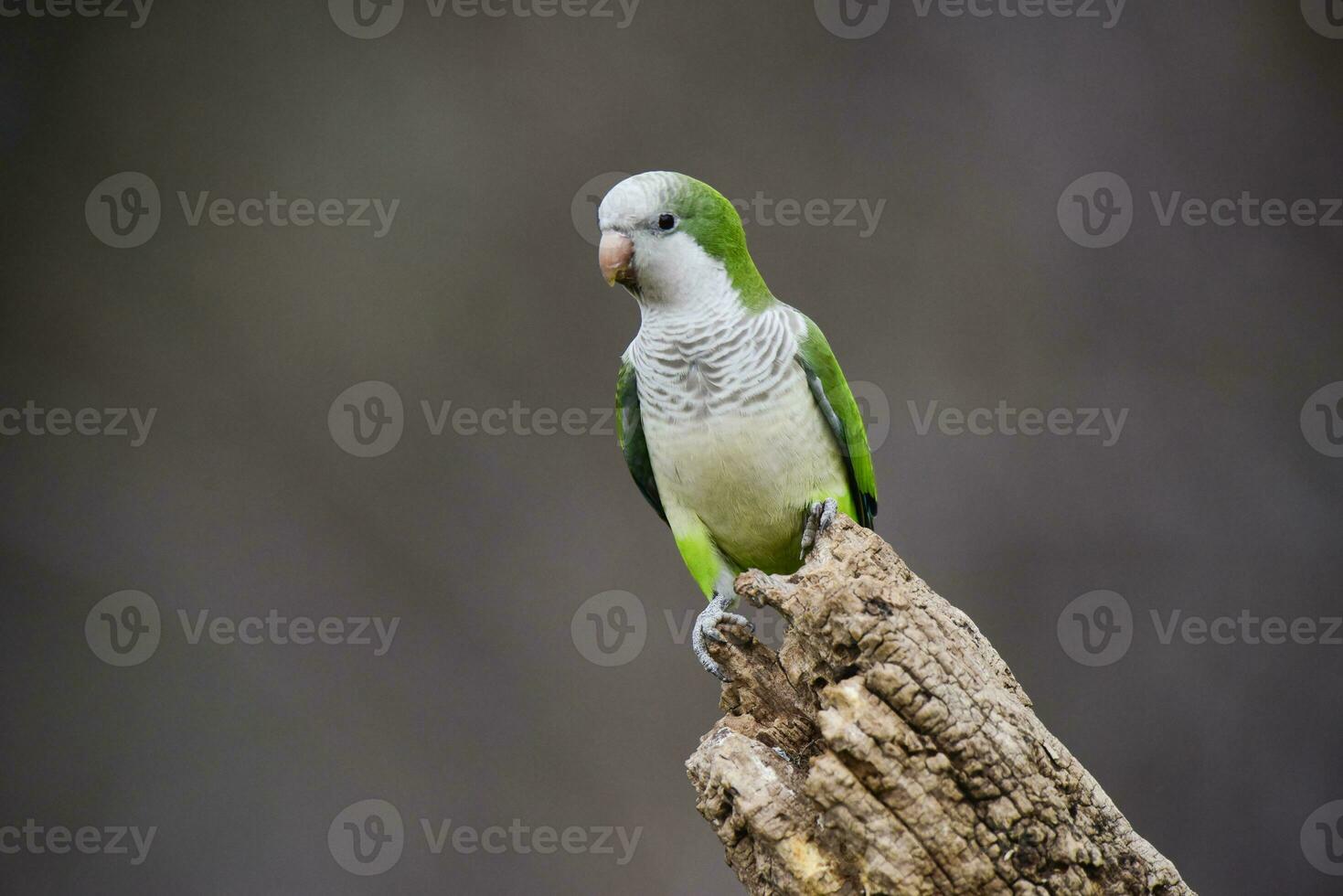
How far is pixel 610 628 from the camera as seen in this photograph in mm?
4633

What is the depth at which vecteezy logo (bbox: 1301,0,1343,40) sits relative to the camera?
14.9 feet

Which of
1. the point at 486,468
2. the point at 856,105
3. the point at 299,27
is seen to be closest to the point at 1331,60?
the point at 856,105

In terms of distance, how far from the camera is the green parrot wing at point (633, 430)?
300cm

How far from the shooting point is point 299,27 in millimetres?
4535

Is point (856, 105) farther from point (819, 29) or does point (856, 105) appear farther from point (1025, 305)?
point (1025, 305)
